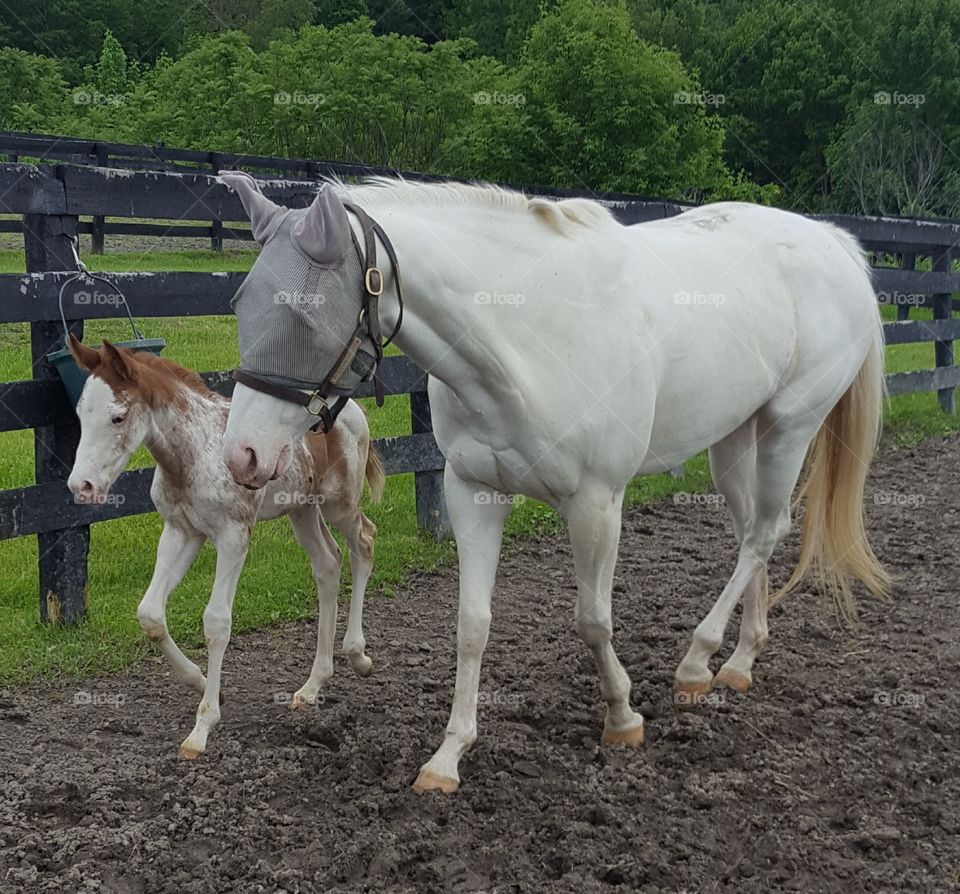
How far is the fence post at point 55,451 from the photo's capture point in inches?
171

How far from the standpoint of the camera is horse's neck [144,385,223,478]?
3.61 m

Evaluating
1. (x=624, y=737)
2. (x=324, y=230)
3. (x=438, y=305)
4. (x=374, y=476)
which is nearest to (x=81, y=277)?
(x=374, y=476)

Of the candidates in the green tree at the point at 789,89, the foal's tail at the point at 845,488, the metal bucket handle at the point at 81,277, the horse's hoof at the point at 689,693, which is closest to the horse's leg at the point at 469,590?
the horse's hoof at the point at 689,693

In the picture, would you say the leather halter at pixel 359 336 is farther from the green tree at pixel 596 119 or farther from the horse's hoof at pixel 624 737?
the green tree at pixel 596 119

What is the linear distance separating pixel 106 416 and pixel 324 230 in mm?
1389

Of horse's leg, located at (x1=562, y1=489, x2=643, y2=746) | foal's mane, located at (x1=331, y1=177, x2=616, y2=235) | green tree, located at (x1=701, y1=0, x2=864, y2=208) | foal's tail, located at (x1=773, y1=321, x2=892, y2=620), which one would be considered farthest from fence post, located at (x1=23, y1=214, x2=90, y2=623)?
green tree, located at (x1=701, y1=0, x2=864, y2=208)

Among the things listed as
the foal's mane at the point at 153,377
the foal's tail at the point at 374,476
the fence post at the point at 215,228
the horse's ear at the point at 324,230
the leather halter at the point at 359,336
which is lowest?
the fence post at the point at 215,228

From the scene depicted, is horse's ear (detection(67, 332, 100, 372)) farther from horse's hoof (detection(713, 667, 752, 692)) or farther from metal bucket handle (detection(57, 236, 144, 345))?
horse's hoof (detection(713, 667, 752, 692))

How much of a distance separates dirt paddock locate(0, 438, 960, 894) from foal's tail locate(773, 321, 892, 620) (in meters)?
0.27

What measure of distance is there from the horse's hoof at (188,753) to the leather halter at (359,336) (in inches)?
54.4

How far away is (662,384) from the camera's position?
354 centimetres

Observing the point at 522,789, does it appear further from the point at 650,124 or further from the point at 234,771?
the point at 650,124

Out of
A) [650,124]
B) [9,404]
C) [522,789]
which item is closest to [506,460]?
[522,789]

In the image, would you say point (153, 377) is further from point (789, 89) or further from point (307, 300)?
point (789, 89)
